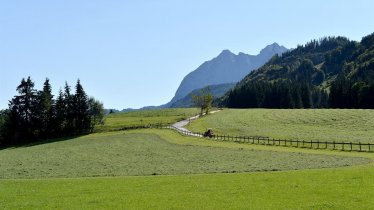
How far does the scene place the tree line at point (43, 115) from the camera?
131m

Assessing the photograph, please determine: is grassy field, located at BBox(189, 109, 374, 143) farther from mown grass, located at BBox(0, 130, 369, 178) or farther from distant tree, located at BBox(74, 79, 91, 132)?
distant tree, located at BBox(74, 79, 91, 132)

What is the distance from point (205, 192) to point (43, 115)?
113 meters

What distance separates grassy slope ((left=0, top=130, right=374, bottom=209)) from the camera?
89.7ft

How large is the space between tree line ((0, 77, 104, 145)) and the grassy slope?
9359 centimetres

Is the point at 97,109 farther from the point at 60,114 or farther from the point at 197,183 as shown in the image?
the point at 197,183

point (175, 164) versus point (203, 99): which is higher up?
point (203, 99)

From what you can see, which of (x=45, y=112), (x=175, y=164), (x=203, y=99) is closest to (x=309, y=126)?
(x=175, y=164)

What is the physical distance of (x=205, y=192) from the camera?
32.1 metres

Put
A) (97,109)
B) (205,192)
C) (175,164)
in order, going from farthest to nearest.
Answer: (97,109) → (175,164) → (205,192)

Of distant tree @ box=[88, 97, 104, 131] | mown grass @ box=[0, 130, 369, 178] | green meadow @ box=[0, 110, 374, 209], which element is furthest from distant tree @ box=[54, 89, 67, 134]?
green meadow @ box=[0, 110, 374, 209]

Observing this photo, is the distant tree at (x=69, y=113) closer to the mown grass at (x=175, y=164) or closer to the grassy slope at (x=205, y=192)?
the mown grass at (x=175, y=164)

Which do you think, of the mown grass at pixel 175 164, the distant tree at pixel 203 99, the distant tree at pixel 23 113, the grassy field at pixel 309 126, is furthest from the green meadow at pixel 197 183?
the distant tree at pixel 203 99

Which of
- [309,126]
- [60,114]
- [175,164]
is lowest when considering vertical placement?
[175,164]

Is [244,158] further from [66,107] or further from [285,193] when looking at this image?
[66,107]
